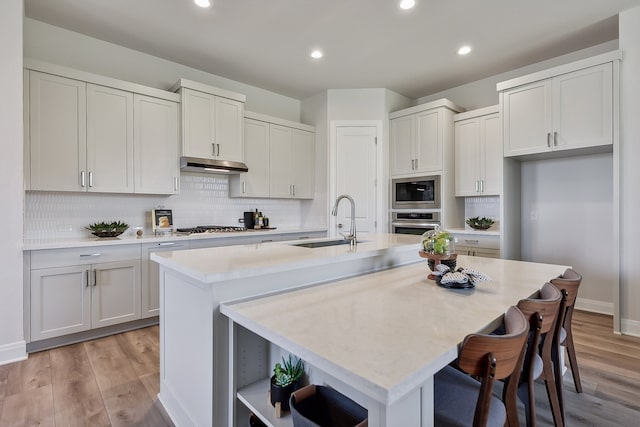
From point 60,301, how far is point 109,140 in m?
1.50

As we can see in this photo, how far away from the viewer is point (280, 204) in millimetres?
4906

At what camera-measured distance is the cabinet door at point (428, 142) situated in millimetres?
4223

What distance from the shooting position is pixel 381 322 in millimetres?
1094

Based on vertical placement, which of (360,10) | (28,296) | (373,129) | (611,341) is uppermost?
(360,10)

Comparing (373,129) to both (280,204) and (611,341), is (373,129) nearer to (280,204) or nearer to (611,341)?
(280,204)

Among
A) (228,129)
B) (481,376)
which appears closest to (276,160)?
(228,129)

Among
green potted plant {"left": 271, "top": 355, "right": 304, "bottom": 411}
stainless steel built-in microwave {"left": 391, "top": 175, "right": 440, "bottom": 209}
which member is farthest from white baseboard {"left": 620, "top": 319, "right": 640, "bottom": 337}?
green potted plant {"left": 271, "top": 355, "right": 304, "bottom": 411}

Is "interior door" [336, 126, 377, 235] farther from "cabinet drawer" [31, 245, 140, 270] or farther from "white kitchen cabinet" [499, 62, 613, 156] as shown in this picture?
"cabinet drawer" [31, 245, 140, 270]

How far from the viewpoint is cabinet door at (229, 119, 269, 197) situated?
13.8 feet

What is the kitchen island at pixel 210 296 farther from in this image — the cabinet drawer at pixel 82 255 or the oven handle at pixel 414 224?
the oven handle at pixel 414 224

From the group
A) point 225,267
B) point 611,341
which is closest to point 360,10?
point 225,267

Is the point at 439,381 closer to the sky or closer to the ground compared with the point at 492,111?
closer to the ground

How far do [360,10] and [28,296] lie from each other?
359 centimetres

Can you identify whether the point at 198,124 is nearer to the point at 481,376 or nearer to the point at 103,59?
the point at 103,59
